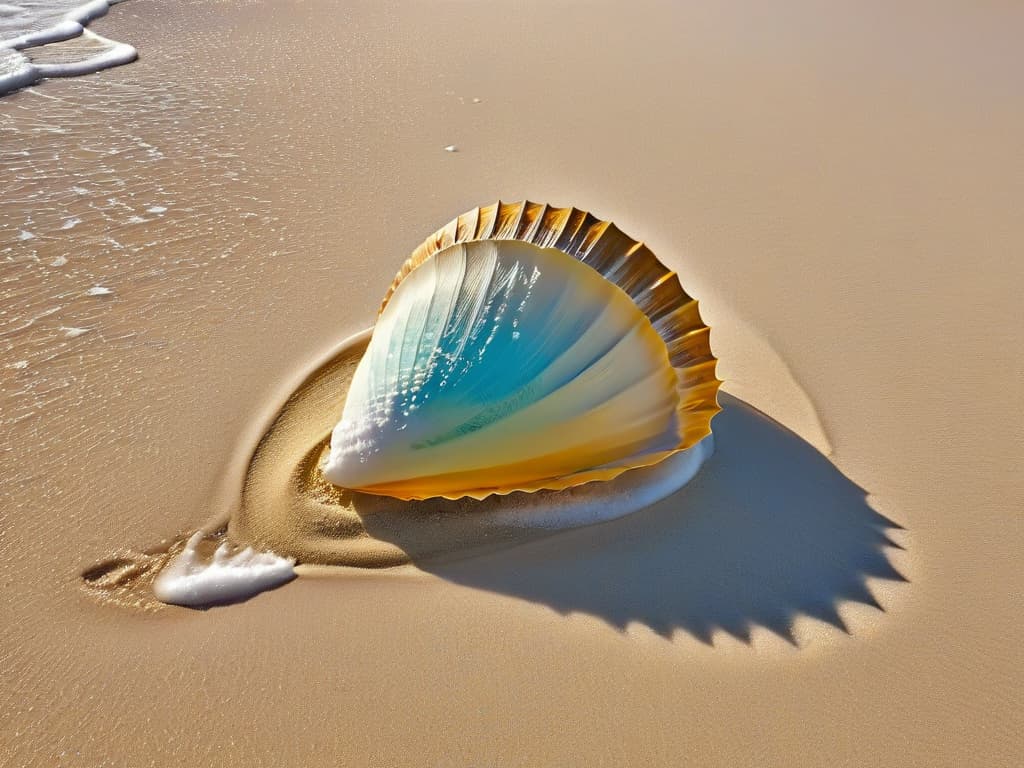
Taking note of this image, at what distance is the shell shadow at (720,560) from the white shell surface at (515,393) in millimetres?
162

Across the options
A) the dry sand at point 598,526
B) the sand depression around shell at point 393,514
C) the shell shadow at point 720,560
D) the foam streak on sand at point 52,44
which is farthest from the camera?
the foam streak on sand at point 52,44

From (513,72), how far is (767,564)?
3.44 m

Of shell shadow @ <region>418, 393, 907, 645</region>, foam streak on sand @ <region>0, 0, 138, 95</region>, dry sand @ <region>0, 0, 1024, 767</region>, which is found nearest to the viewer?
dry sand @ <region>0, 0, 1024, 767</region>

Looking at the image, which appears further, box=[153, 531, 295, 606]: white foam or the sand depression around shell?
the sand depression around shell

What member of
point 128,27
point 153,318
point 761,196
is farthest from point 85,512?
point 128,27

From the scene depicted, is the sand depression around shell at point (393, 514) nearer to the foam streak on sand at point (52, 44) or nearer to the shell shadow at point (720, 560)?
the shell shadow at point (720, 560)

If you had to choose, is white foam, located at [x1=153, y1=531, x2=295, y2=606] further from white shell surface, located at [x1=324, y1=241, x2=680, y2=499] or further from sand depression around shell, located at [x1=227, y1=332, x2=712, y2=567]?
white shell surface, located at [x1=324, y1=241, x2=680, y2=499]

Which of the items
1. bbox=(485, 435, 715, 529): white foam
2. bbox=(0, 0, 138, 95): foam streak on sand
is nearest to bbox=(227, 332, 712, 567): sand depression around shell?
bbox=(485, 435, 715, 529): white foam

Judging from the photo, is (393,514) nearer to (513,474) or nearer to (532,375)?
(513,474)

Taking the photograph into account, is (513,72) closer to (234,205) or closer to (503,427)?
(234,205)

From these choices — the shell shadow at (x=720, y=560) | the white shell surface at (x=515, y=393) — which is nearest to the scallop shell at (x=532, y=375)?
the white shell surface at (x=515, y=393)

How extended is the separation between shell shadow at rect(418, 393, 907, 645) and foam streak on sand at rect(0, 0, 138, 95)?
4078 mm

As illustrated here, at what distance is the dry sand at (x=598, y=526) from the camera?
174 centimetres

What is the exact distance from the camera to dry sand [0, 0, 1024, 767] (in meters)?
1.74
